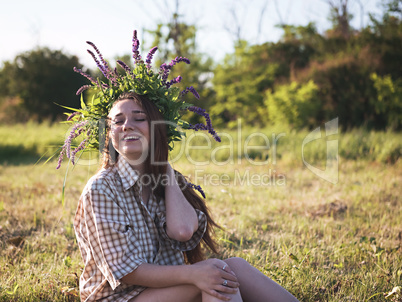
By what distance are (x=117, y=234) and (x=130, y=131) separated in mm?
660

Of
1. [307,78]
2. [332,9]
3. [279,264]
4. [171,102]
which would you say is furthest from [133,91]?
[332,9]

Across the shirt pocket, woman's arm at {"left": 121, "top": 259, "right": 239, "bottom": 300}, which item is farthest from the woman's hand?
the shirt pocket

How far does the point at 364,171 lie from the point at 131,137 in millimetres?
6540

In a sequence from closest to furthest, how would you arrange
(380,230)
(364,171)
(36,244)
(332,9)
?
(36,244), (380,230), (364,171), (332,9)

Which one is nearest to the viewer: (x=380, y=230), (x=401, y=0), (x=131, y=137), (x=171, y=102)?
(x=131, y=137)

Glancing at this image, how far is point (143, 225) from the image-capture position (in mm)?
2293

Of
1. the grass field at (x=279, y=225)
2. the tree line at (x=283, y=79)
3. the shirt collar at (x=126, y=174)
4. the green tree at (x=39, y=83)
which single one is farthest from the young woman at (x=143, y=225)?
the green tree at (x=39, y=83)

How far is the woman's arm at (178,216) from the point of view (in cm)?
232

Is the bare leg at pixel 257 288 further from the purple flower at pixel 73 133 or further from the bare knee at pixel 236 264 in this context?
the purple flower at pixel 73 133

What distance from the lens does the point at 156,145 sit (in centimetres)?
251

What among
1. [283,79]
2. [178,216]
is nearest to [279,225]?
[178,216]

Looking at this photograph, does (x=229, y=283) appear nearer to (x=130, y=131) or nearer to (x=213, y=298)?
(x=213, y=298)

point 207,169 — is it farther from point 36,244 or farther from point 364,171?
point 36,244

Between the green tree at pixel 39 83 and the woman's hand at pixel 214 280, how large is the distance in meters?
19.5
